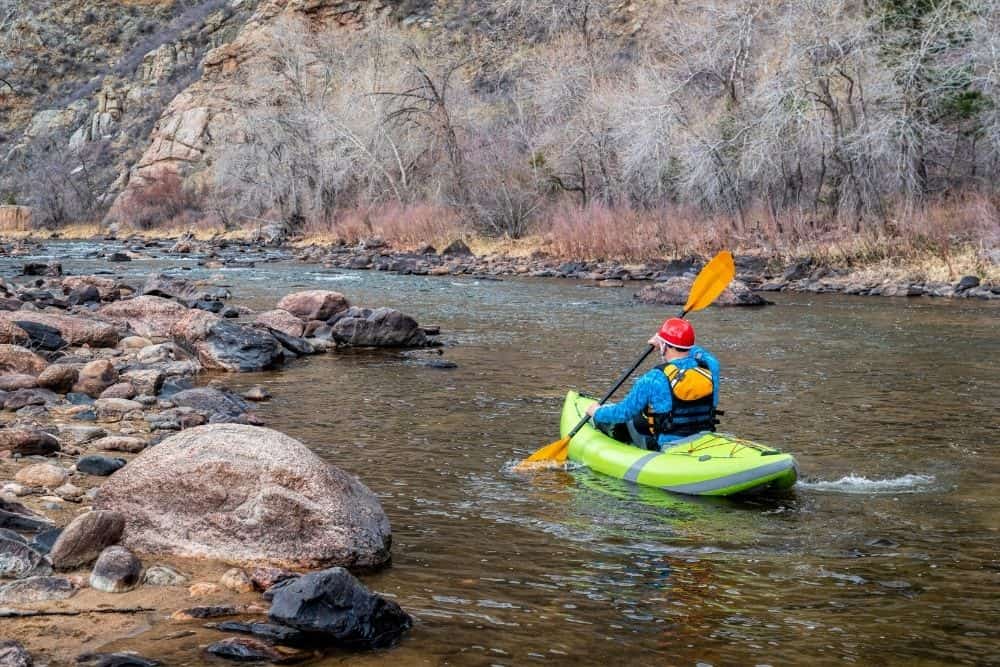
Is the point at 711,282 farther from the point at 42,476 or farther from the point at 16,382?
the point at 16,382

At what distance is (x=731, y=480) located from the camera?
6074 millimetres

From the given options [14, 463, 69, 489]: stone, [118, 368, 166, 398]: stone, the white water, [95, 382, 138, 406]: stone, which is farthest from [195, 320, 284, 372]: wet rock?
the white water

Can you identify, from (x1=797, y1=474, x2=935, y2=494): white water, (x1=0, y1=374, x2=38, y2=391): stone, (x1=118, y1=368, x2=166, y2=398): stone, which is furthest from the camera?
(x1=118, y1=368, x2=166, y2=398): stone

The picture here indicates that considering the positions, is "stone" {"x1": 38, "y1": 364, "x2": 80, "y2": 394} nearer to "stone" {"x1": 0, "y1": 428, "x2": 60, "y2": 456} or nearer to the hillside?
"stone" {"x1": 0, "y1": 428, "x2": 60, "y2": 456}

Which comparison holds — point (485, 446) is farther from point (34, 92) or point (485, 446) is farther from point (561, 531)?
point (34, 92)

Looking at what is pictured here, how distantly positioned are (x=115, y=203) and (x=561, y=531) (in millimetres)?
45164

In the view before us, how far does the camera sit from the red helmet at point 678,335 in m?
6.46

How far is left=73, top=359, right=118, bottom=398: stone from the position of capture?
8.15 meters

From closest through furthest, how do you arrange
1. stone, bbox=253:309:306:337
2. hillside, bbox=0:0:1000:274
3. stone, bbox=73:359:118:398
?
1. stone, bbox=73:359:118:398
2. stone, bbox=253:309:306:337
3. hillside, bbox=0:0:1000:274

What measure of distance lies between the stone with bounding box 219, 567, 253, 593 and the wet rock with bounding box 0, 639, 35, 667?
2.91 feet

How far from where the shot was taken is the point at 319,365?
35.6 ft

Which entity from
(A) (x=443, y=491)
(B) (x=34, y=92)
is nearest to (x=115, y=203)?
(B) (x=34, y=92)

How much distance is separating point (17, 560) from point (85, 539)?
0.27 m

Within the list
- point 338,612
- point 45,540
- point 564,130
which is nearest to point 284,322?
point 45,540
